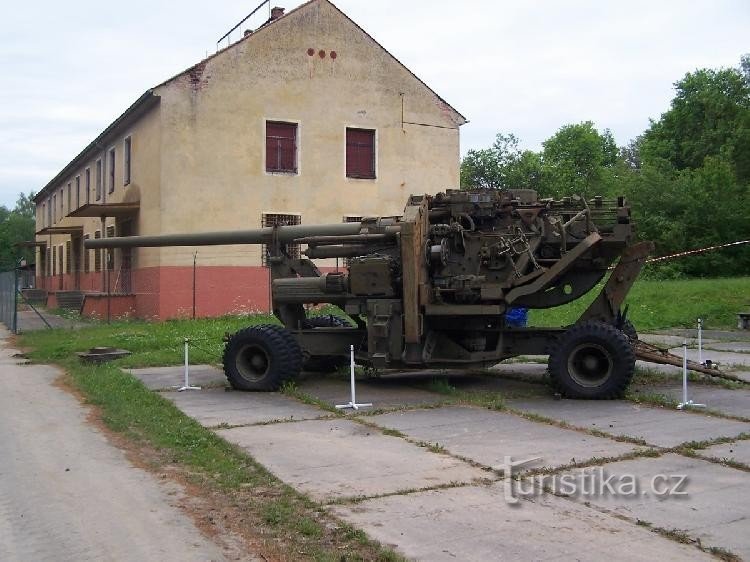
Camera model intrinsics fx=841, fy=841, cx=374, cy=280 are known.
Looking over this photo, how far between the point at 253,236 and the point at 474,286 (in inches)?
138

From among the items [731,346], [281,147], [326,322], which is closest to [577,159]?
[281,147]

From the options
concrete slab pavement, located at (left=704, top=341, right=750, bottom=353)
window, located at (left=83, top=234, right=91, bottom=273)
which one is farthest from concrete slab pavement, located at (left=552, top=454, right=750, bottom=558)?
window, located at (left=83, top=234, right=91, bottom=273)

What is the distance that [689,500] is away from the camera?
18.5ft

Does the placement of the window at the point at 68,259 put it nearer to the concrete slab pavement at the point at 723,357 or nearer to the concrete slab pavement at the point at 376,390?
the concrete slab pavement at the point at 376,390

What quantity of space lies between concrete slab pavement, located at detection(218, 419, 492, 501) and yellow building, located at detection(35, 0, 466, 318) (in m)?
17.3

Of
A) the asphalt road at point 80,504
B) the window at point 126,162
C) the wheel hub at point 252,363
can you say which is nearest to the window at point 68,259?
the window at point 126,162

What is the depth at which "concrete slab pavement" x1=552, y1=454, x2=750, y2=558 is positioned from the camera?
16.5 ft

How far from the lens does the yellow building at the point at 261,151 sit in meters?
24.8

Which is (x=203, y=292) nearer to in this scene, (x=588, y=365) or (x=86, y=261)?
(x=86, y=261)

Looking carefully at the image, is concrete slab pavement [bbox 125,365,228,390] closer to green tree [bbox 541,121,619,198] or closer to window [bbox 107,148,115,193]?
window [bbox 107,148,115,193]

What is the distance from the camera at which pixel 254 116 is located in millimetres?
25875

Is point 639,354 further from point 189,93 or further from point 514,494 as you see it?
point 189,93

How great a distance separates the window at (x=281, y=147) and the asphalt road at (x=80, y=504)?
17.8 meters

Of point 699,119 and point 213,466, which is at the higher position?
point 699,119
